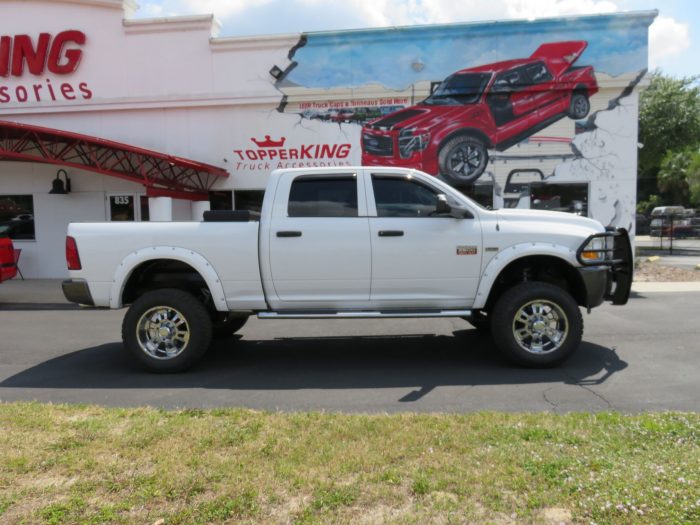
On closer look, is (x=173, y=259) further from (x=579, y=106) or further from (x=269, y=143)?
(x=579, y=106)

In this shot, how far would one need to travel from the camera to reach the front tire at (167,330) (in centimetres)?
575

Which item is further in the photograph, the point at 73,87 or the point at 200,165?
the point at 73,87

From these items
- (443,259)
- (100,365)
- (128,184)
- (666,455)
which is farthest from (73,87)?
(666,455)

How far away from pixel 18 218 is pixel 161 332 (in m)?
11.7

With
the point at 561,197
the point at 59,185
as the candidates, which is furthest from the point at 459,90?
the point at 59,185

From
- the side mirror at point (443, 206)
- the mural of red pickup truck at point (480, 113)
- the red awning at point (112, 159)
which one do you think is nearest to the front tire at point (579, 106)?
the mural of red pickup truck at point (480, 113)

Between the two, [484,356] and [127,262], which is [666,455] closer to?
[484,356]

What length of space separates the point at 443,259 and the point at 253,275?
2.00m

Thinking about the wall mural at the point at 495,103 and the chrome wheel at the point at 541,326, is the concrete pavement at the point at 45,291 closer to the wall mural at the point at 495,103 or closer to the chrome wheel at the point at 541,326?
the wall mural at the point at 495,103

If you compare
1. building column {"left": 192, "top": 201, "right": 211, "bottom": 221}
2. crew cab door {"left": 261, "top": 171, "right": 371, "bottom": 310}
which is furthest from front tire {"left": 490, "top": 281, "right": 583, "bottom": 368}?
building column {"left": 192, "top": 201, "right": 211, "bottom": 221}

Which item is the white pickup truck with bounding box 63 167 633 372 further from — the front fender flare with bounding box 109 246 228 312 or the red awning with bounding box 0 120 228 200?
the red awning with bounding box 0 120 228 200

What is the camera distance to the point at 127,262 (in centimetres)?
575

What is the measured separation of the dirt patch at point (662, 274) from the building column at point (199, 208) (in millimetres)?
10652

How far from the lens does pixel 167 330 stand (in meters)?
5.84
